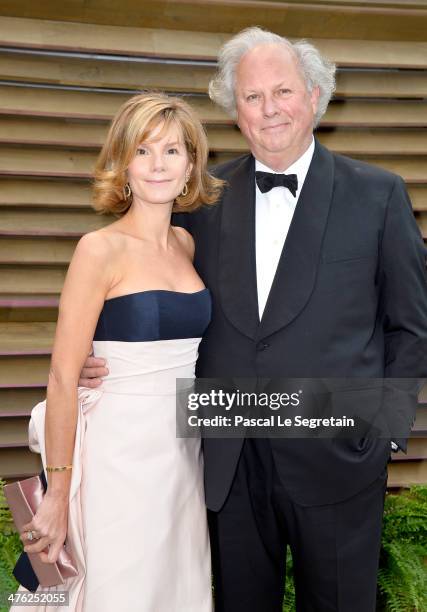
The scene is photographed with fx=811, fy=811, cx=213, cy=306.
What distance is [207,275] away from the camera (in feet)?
7.93

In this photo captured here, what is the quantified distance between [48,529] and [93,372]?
1.42ft

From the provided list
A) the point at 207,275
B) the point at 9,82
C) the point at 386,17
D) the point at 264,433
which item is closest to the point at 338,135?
the point at 386,17

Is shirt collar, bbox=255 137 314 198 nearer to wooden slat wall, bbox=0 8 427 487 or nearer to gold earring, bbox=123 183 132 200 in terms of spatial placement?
gold earring, bbox=123 183 132 200

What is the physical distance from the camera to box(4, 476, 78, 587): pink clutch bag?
216cm

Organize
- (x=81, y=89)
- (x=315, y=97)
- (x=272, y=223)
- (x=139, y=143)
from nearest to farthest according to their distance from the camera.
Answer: (x=139, y=143)
(x=272, y=223)
(x=315, y=97)
(x=81, y=89)

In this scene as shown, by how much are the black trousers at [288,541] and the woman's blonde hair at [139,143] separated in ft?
2.59

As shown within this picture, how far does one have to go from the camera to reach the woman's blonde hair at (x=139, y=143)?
224 cm

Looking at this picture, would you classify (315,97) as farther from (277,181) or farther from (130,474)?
(130,474)

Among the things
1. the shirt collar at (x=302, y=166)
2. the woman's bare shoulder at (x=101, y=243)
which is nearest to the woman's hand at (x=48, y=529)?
the woman's bare shoulder at (x=101, y=243)

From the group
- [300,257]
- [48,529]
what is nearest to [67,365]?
[48,529]

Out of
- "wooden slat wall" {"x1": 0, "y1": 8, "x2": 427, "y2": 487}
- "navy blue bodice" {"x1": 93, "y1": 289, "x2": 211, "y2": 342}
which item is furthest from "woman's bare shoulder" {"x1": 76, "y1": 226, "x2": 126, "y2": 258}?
"wooden slat wall" {"x1": 0, "y1": 8, "x2": 427, "y2": 487}

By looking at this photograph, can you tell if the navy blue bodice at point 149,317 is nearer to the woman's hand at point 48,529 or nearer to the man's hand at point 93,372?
the man's hand at point 93,372

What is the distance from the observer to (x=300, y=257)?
226cm

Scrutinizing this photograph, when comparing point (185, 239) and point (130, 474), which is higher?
point (185, 239)
